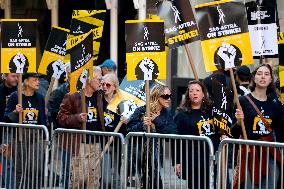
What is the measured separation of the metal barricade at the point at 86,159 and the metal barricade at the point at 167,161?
0.17 m

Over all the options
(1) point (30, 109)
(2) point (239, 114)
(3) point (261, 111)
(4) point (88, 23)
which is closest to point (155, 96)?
(2) point (239, 114)

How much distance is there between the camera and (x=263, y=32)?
1114 cm

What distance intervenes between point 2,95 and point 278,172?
5275mm

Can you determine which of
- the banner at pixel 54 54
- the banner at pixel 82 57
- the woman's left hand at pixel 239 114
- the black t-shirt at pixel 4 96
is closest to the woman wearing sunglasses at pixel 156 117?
the banner at pixel 82 57

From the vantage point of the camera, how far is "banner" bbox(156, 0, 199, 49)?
11062mm

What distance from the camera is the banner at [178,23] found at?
36.3 ft

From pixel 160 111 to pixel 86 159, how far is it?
109cm

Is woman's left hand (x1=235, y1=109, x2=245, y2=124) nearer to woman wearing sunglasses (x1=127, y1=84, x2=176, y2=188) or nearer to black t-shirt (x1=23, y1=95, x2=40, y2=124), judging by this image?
woman wearing sunglasses (x1=127, y1=84, x2=176, y2=188)

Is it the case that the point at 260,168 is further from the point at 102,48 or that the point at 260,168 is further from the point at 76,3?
the point at 76,3

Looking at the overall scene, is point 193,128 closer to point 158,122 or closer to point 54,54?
point 158,122

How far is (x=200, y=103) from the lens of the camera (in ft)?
34.6

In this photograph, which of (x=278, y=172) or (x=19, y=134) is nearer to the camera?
(x=278, y=172)

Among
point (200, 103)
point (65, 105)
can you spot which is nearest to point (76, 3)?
point (65, 105)

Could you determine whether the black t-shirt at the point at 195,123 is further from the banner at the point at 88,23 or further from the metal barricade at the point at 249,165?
the banner at the point at 88,23
